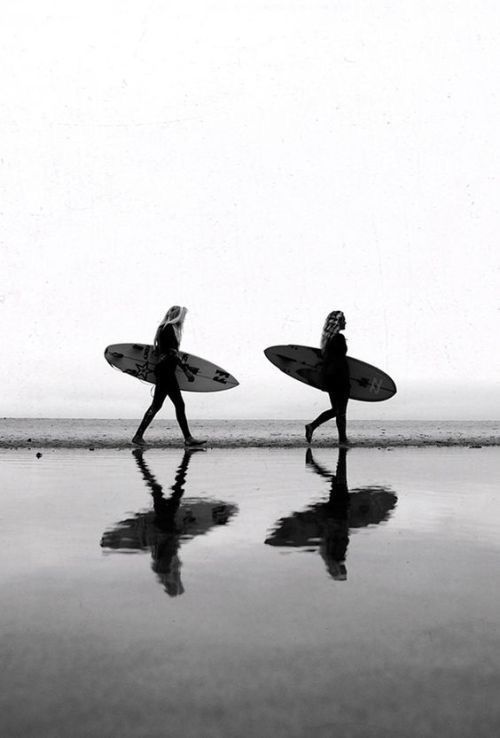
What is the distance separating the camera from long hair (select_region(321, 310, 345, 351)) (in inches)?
521

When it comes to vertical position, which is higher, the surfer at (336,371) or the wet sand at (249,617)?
the surfer at (336,371)

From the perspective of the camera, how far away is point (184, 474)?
25.8 feet

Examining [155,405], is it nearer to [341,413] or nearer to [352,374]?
[341,413]

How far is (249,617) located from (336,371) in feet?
34.8

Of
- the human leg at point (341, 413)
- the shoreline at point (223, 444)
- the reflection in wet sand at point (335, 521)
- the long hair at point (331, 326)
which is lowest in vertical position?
the shoreline at point (223, 444)

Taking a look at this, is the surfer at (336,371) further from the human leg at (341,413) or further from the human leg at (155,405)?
the human leg at (155,405)

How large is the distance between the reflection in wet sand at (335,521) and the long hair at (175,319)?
6.65 metres

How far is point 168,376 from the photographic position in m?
12.5

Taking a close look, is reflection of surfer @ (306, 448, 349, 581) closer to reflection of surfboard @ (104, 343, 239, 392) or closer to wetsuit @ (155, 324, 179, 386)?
wetsuit @ (155, 324, 179, 386)

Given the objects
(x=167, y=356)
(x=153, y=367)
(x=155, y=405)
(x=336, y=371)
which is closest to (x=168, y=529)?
(x=155, y=405)

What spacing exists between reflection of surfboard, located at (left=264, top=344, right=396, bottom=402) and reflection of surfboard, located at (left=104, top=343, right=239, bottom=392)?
1361 mm

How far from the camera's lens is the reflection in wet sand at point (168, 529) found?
330 cm

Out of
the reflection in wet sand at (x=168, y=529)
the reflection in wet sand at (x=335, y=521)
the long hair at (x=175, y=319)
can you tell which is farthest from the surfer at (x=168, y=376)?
the reflection in wet sand at (x=168, y=529)

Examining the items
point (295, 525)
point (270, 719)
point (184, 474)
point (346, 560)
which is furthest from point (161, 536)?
point (184, 474)
